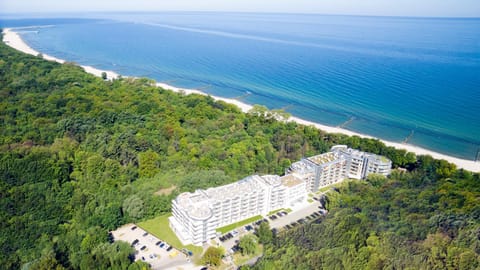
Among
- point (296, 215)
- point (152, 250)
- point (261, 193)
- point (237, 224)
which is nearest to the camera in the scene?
point (152, 250)

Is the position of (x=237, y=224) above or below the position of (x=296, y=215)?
below

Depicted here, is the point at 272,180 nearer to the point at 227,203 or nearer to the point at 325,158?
the point at 227,203

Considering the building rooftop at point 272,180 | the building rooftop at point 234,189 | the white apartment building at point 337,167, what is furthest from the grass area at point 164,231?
the white apartment building at point 337,167

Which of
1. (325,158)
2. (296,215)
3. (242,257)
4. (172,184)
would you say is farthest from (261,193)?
(325,158)

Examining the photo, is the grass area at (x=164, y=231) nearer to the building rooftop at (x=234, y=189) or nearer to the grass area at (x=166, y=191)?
the grass area at (x=166, y=191)

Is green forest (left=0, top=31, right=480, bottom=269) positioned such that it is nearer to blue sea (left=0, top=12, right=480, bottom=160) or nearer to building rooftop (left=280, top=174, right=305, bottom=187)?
building rooftop (left=280, top=174, right=305, bottom=187)

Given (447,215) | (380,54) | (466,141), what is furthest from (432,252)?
(380,54)

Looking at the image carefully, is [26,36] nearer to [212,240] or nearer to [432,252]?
[212,240]
